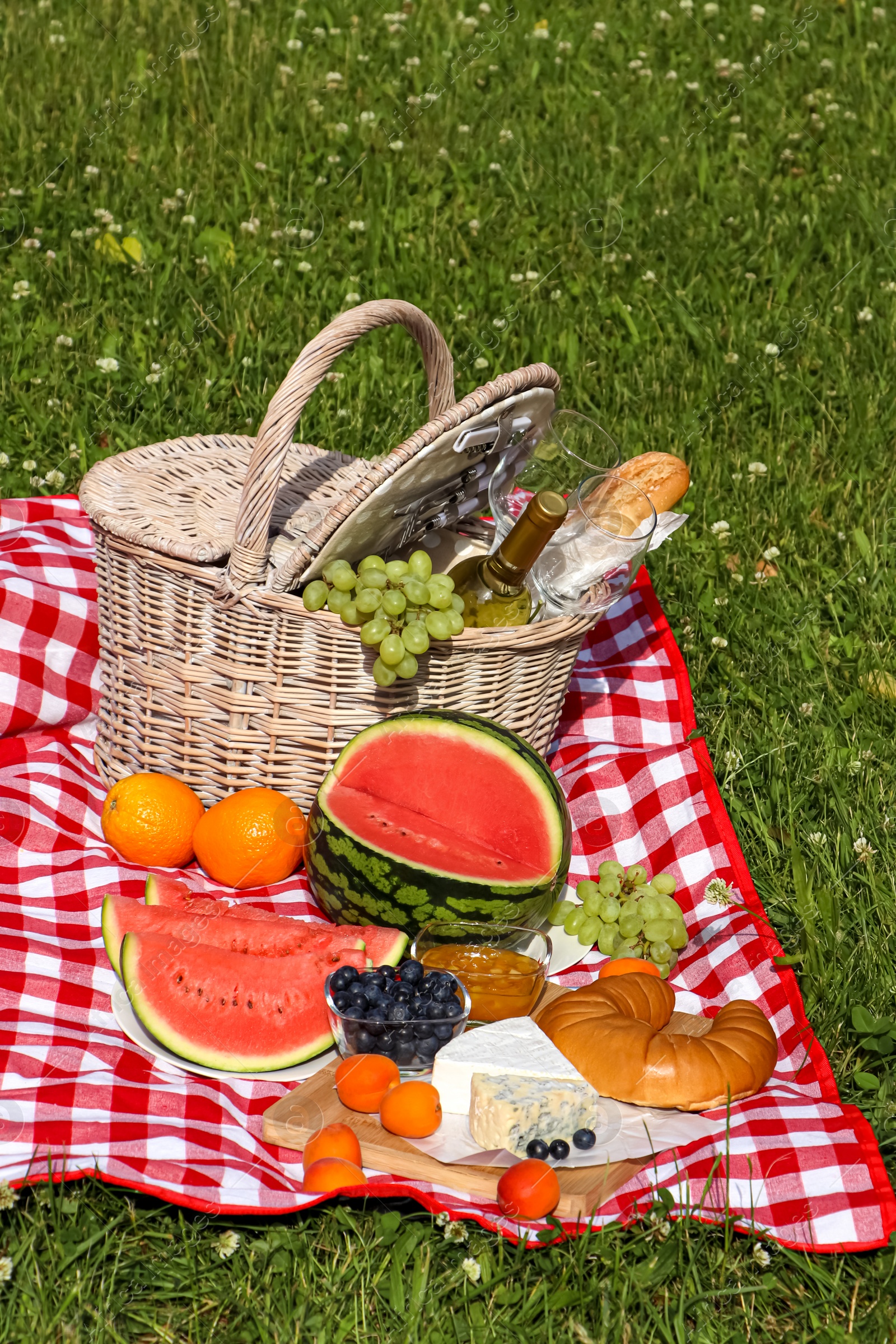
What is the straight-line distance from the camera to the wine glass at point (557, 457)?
330cm

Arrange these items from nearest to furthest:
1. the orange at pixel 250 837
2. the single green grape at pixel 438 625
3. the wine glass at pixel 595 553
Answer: the single green grape at pixel 438 625 → the orange at pixel 250 837 → the wine glass at pixel 595 553

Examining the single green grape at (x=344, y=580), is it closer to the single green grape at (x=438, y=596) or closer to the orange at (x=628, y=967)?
the single green grape at (x=438, y=596)

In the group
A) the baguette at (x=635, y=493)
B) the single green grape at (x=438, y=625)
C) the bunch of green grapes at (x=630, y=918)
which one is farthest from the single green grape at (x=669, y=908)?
the baguette at (x=635, y=493)

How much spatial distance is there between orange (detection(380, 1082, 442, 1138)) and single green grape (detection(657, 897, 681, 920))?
0.84 meters

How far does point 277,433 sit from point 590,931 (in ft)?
4.50

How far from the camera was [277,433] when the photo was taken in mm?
2871

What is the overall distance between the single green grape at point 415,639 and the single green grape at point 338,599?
151mm

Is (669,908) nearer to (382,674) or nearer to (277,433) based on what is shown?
(382,674)

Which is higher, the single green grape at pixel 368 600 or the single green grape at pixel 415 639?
the single green grape at pixel 368 600

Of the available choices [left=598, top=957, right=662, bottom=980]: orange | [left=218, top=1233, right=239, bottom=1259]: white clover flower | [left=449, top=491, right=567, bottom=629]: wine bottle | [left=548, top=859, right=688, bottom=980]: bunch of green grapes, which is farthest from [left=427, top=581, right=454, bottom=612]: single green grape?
[left=218, top=1233, right=239, bottom=1259]: white clover flower

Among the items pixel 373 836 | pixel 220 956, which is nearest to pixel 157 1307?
pixel 220 956

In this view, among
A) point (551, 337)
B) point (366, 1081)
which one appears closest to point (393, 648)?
point (366, 1081)

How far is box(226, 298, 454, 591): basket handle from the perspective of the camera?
113 inches

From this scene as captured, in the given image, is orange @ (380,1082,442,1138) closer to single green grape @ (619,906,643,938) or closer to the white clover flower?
the white clover flower
